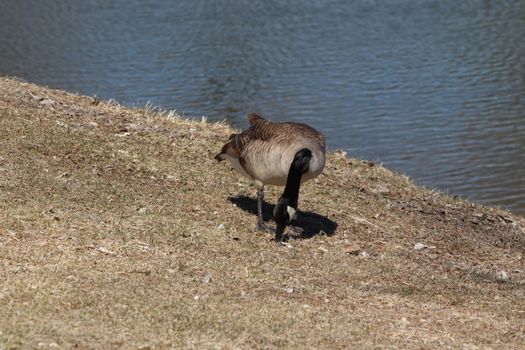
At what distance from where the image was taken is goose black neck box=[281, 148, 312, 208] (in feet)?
31.0

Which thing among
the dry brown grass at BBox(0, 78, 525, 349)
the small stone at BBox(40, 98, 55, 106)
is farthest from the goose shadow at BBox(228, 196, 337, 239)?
the small stone at BBox(40, 98, 55, 106)

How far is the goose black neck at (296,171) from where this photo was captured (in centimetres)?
945

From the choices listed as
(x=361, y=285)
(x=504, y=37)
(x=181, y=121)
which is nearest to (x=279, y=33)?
(x=504, y=37)

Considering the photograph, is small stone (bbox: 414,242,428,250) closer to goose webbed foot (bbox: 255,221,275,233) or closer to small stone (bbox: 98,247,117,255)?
goose webbed foot (bbox: 255,221,275,233)

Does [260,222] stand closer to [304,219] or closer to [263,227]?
[263,227]

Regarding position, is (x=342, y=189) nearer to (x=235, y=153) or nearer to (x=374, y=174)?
(x=374, y=174)

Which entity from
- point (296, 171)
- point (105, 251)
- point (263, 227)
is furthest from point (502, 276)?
point (105, 251)

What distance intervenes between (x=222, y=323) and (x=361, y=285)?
83.7 inches

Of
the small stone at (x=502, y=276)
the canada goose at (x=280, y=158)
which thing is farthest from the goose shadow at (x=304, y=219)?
the small stone at (x=502, y=276)

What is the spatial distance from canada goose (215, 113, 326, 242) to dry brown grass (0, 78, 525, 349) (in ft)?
1.41

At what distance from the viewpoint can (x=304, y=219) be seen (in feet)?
35.8

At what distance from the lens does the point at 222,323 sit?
278 inches

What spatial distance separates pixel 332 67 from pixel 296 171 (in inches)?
577

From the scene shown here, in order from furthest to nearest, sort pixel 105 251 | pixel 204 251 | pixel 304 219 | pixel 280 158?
pixel 304 219
pixel 280 158
pixel 204 251
pixel 105 251
